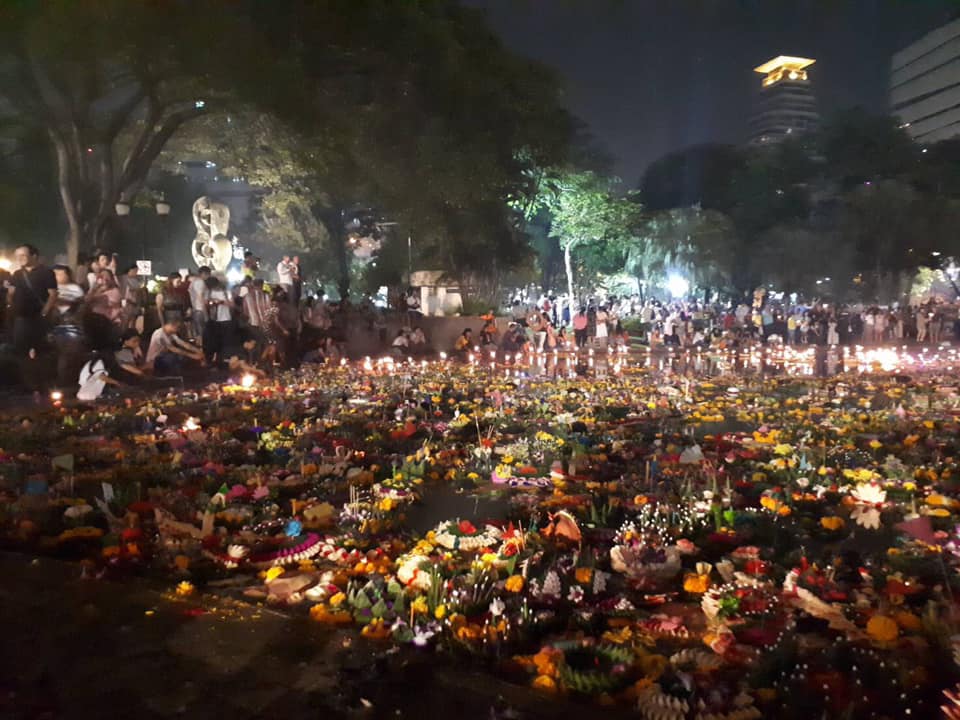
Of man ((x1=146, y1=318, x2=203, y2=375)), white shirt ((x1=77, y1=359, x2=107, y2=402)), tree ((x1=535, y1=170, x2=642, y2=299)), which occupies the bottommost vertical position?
white shirt ((x1=77, y1=359, x2=107, y2=402))

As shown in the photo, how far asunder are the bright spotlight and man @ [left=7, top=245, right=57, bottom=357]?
38479 mm

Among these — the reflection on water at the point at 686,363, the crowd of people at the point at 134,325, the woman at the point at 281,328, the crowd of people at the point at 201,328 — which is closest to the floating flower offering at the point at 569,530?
the crowd of people at the point at 134,325

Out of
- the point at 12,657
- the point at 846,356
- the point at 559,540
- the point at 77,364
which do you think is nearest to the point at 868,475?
the point at 559,540

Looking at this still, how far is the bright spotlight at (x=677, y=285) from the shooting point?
150 ft

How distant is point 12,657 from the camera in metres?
3.36

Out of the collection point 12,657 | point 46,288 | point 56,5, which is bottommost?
point 12,657

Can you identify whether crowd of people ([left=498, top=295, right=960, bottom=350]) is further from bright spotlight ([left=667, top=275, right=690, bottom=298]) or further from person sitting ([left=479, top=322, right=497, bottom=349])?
bright spotlight ([left=667, top=275, right=690, bottom=298])

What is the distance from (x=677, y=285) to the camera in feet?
158

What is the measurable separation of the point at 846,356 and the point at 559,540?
64.2 ft

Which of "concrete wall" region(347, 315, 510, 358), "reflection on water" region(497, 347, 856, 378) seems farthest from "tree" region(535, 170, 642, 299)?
"reflection on water" region(497, 347, 856, 378)

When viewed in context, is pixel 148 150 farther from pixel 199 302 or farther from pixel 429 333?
pixel 429 333

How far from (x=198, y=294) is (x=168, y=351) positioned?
194 cm

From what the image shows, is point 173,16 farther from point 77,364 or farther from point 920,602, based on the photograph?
point 920,602

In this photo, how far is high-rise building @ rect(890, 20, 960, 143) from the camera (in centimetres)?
8019
